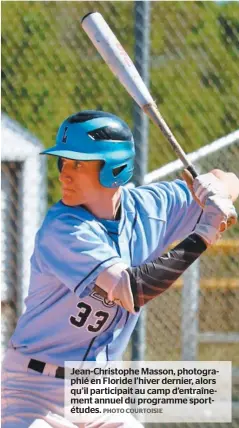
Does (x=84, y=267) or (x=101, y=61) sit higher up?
(x=101, y=61)

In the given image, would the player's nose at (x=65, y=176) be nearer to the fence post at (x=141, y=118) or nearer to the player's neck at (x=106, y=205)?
the player's neck at (x=106, y=205)

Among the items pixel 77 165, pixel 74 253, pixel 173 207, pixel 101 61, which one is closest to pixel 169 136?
pixel 173 207

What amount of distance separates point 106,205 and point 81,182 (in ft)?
0.42

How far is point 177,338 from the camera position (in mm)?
4941

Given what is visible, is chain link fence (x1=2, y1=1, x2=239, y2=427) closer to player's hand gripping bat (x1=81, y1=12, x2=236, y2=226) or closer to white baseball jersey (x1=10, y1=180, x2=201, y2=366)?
player's hand gripping bat (x1=81, y1=12, x2=236, y2=226)

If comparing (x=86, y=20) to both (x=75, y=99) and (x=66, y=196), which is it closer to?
(x=66, y=196)

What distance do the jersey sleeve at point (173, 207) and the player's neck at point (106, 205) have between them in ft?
0.53

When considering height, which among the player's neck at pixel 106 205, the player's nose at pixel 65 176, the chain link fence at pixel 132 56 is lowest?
the player's neck at pixel 106 205

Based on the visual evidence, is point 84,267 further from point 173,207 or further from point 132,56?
point 132,56

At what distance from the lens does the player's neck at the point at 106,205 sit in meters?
2.96

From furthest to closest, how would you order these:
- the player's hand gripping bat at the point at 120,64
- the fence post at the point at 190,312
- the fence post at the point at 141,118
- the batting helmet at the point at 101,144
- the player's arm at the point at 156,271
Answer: the fence post at the point at 190,312, the fence post at the point at 141,118, the player's hand gripping bat at the point at 120,64, the batting helmet at the point at 101,144, the player's arm at the point at 156,271

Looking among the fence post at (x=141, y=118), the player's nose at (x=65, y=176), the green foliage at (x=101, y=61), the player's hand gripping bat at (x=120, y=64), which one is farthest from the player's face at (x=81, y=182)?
the green foliage at (x=101, y=61)

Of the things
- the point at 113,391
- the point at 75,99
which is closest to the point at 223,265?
the point at 75,99

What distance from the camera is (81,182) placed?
2.91 m
